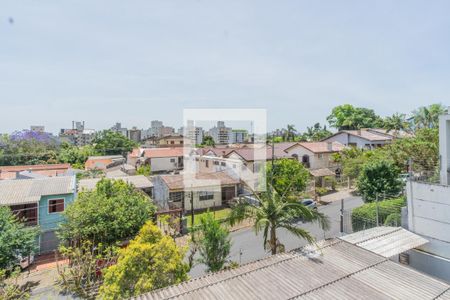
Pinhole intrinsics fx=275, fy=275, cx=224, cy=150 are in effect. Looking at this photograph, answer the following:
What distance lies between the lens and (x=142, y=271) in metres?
8.53

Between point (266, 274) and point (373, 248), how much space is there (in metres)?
4.65

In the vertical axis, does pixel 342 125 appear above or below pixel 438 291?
above

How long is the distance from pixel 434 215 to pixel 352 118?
55.2 metres

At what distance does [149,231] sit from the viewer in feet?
31.8

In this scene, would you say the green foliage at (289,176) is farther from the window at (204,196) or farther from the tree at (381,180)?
the window at (204,196)

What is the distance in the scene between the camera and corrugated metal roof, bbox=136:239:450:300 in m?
7.17

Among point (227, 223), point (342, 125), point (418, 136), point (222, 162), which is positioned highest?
point (342, 125)

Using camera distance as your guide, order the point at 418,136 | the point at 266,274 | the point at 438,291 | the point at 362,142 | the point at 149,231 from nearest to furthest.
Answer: the point at 438,291 → the point at 266,274 → the point at 149,231 → the point at 418,136 → the point at 362,142

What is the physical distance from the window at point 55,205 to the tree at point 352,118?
58465 mm

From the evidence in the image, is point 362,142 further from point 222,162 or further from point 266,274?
point 266,274

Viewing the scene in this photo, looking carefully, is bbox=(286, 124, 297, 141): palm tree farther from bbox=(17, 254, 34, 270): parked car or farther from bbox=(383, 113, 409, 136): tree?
bbox=(17, 254, 34, 270): parked car

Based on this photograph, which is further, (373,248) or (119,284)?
(373,248)

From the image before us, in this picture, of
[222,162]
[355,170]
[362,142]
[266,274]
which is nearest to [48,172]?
[222,162]

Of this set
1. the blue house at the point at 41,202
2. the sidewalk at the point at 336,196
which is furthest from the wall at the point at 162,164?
the sidewalk at the point at 336,196
